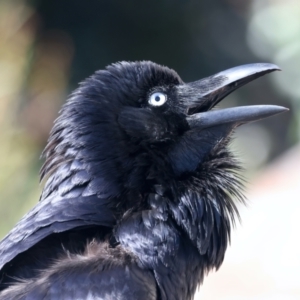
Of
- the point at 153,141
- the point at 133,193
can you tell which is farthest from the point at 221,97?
the point at 133,193

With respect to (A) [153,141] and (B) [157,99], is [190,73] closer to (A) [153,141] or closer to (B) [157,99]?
(B) [157,99]

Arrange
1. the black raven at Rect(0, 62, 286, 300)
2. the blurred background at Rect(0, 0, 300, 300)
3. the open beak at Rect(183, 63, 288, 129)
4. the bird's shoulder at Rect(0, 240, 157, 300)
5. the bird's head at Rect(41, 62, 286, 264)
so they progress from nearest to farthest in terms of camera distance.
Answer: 1. the bird's shoulder at Rect(0, 240, 157, 300)
2. the black raven at Rect(0, 62, 286, 300)
3. the bird's head at Rect(41, 62, 286, 264)
4. the open beak at Rect(183, 63, 288, 129)
5. the blurred background at Rect(0, 0, 300, 300)

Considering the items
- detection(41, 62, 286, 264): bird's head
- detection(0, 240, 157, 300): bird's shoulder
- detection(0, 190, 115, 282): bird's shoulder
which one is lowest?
detection(0, 240, 157, 300): bird's shoulder

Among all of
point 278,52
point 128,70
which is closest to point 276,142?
point 278,52

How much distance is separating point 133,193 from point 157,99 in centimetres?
52

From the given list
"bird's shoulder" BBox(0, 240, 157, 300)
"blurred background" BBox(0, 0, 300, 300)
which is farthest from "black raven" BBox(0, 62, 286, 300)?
"blurred background" BBox(0, 0, 300, 300)

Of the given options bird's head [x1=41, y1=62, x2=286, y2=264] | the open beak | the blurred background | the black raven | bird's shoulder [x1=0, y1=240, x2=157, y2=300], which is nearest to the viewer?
bird's shoulder [x1=0, y1=240, x2=157, y2=300]

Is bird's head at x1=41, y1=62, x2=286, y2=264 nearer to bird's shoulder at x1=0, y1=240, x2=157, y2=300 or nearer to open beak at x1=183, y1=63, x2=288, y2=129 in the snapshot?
open beak at x1=183, y1=63, x2=288, y2=129

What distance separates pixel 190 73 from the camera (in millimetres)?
10406

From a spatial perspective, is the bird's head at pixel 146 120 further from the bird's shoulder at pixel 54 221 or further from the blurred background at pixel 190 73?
the blurred background at pixel 190 73

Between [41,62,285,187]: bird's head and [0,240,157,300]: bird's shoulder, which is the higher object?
[41,62,285,187]: bird's head

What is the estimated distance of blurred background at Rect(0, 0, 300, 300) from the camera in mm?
6602

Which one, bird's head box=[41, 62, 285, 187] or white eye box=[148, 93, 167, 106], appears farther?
white eye box=[148, 93, 167, 106]

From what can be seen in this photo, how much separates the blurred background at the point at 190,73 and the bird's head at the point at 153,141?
3.39 m
